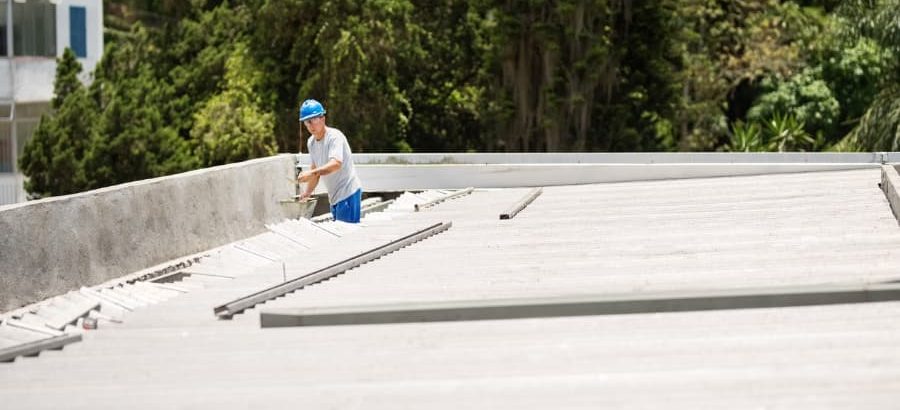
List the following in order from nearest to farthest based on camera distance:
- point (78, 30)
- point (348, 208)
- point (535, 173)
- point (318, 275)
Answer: point (318, 275), point (348, 208), point (535, 173), point (78, 30)

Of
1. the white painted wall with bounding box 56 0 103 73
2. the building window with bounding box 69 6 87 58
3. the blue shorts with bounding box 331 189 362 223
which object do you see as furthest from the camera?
the building window with bounding box 69 6 87 58

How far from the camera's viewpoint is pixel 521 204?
1427 centimetres

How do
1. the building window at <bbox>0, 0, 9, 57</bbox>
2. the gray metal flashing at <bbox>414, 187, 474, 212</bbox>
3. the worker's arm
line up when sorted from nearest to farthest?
the worker's arm < the gray metal flashing at <bbox>414, 187, 474, 212</bbox> < the building window at <bbox>0, 0, 9, 57</bbox>

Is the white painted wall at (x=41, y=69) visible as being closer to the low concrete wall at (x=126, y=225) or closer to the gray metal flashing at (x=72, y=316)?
the low concrete wall at (x=126, y=225)

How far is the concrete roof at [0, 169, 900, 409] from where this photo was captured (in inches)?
204

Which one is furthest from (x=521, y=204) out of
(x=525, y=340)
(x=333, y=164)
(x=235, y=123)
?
(x=235, y=123)

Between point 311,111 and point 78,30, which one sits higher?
point 311,111

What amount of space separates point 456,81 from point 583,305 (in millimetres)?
37214

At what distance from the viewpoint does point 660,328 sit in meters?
6.29

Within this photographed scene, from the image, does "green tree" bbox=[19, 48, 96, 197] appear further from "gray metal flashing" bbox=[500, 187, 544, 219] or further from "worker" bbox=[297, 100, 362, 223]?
"worker" bbox=[297, 100, 362, 223]

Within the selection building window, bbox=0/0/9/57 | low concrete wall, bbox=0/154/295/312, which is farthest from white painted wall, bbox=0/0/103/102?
low concrete wall, bbox=0/154/295/312

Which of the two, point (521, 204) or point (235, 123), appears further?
point (235, 123)

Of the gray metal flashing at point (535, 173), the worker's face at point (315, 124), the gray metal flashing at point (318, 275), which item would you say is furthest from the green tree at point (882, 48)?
the gray metal flashing at point (318, 275)

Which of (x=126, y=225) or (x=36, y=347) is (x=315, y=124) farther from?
(x=36, y=347)
